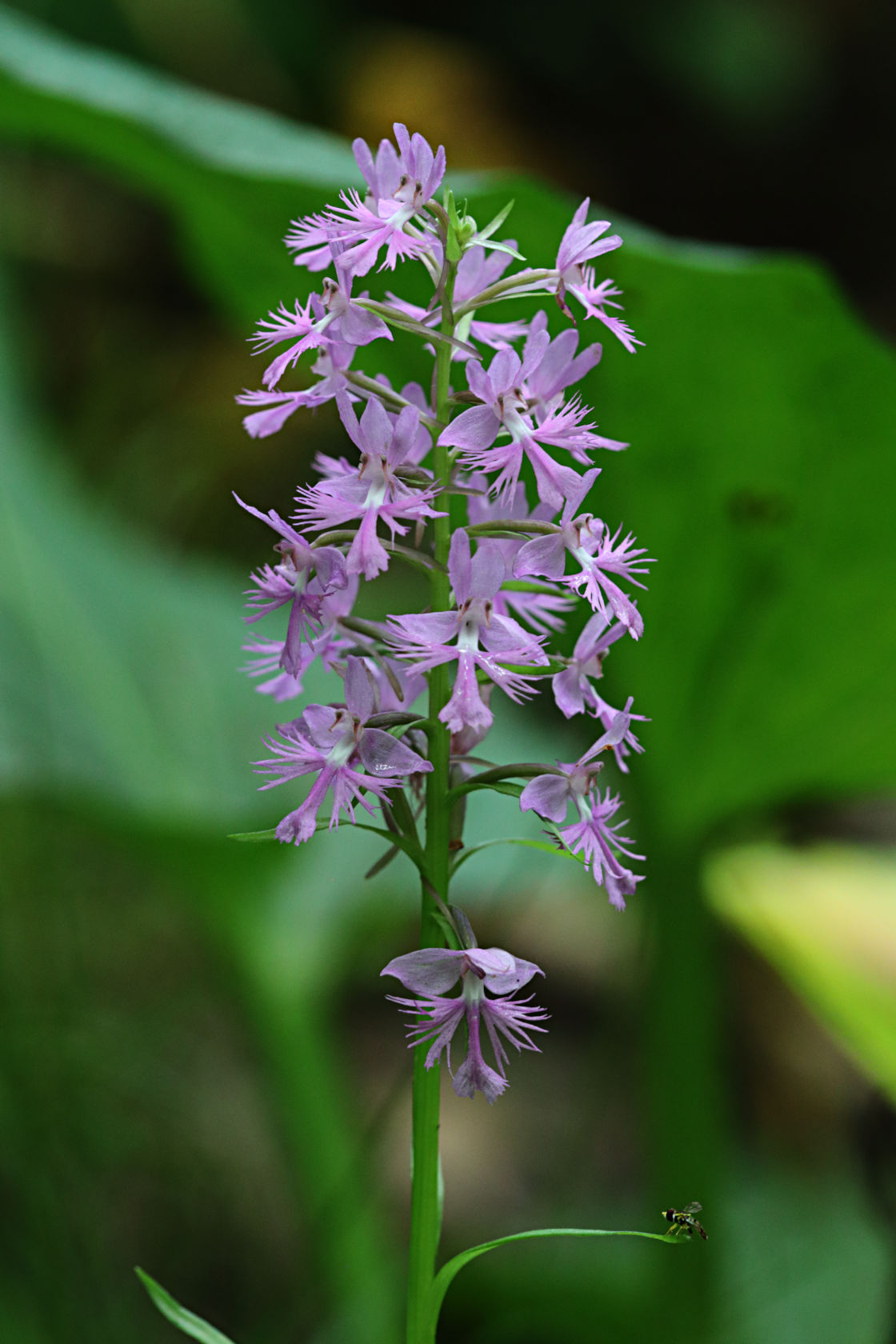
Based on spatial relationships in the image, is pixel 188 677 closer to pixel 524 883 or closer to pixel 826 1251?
pixel 524 883

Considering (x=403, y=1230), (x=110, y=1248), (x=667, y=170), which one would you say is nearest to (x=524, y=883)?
(x=403, y=1230)

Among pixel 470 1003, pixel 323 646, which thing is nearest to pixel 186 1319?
pixel 470 1003

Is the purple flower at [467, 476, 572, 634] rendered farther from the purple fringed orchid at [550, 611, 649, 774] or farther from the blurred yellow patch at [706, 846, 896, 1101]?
the blurred yellow patch at [706, 846, 896, 1101]

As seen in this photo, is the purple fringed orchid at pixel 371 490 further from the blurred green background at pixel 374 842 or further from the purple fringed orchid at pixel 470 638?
the blurred green background at pixel 374 842

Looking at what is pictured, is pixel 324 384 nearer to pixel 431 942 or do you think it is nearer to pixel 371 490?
pixel 371 490

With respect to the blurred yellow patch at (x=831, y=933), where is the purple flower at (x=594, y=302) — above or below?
above

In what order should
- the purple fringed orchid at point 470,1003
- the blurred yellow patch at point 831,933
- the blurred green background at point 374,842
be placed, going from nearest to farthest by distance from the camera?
the purple fringed orchid at point 470,1003, the blurred yellow patch at point 831,933, the blurred green background at point 374,842

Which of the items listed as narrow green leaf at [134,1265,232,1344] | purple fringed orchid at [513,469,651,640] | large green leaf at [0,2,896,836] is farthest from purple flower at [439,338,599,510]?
large green leaf at [0,2,896,836]

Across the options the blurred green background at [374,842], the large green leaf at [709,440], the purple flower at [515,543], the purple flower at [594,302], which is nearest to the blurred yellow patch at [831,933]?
the blurred green background at [374,842]

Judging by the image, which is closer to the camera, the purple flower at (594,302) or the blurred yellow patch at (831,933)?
the purple flower at (594,302)
